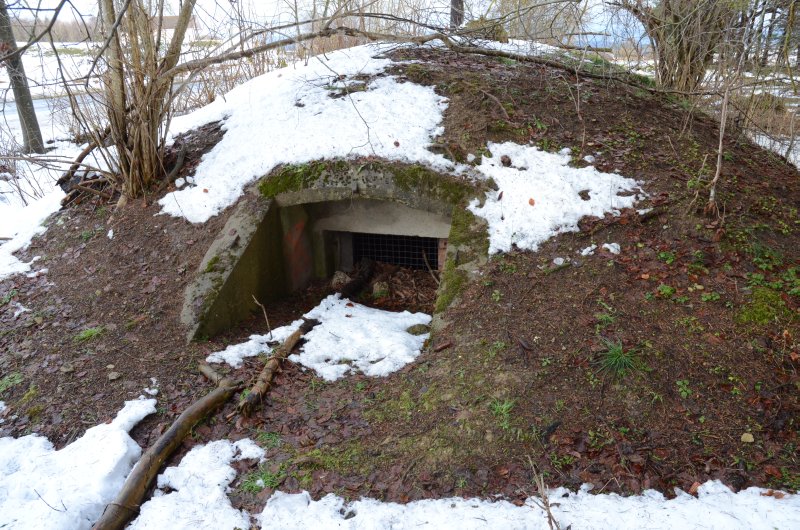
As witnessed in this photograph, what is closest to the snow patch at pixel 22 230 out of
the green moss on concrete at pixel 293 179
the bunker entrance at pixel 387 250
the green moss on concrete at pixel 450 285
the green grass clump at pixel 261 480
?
the green moss on concrete at pixel 293 179

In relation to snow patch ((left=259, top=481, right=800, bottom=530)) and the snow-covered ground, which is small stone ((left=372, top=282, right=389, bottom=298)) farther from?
snow patch ((left=259, top=481, right=800, bottom=530))

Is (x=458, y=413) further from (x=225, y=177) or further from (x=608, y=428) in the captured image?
(x=225, y=177)

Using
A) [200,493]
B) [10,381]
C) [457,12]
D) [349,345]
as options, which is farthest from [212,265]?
[457,12]

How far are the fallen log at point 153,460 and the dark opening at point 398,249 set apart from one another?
316cm

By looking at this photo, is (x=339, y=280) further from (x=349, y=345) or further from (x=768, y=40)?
(x=768, y=40)

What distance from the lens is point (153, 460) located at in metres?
3.51

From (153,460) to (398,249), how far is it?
411 centimetres

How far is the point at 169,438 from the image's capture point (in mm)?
3680

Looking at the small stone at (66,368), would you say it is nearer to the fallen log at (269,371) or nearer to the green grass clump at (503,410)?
the fallen log at (269,371)

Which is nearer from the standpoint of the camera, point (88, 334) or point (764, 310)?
point (764, 310)

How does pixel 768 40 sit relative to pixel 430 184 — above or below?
above

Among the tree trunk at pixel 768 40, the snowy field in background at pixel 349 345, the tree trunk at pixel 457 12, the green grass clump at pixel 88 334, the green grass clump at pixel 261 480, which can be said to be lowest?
the green grass clump at pixel 261 480

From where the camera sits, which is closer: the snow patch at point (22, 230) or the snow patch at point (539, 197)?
the snow patch at point (539, 197)

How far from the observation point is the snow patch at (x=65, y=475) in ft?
10.4
